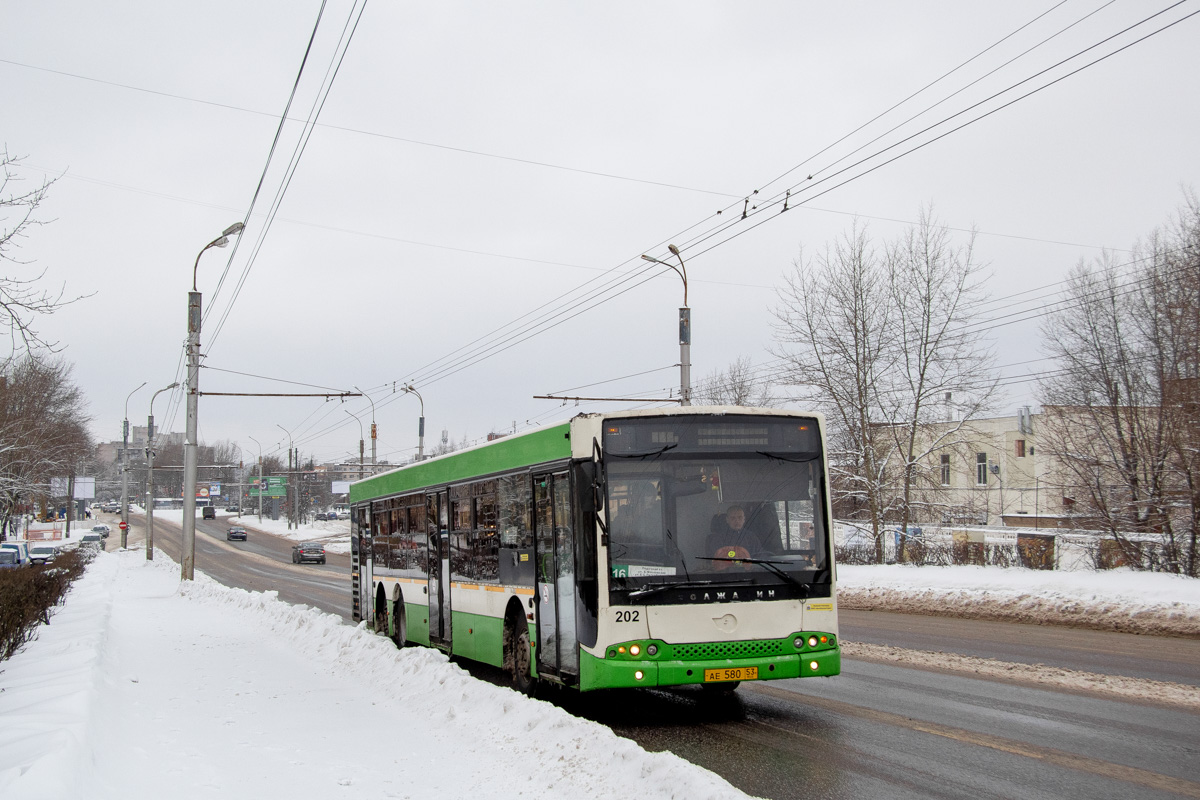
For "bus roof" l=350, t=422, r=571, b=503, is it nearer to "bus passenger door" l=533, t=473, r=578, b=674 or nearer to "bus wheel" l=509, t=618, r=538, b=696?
"bus passenger door" l=533, t=473, r=578, b=674

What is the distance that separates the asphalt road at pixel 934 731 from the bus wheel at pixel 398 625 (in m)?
2.94

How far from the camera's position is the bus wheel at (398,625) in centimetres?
1612

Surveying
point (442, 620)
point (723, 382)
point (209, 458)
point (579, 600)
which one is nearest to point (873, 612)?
point (442, 620)

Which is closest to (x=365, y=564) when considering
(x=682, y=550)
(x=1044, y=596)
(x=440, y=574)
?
(x=440, y=574)

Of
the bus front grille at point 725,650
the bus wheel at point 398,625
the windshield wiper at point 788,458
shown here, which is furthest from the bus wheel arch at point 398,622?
the windshield wiper at point 788,458

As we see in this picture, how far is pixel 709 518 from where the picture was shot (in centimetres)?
887

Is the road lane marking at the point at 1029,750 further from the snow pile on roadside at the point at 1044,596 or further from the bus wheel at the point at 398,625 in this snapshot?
the snow pile on roadside at the point at 1044,596

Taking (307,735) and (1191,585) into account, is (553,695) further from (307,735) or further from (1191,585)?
(1191,585)

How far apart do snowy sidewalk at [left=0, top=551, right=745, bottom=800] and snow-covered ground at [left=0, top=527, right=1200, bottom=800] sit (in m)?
0.02

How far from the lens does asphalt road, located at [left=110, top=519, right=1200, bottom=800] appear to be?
6.53 metres

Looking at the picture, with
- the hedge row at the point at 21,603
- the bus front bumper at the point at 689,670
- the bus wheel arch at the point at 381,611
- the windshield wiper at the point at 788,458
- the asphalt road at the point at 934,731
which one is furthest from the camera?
the bus wheel arch at the point at 381,611

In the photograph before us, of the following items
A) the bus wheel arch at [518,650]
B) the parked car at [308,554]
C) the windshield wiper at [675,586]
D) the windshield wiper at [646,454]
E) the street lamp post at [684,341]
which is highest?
the street lamp post at [684,341]

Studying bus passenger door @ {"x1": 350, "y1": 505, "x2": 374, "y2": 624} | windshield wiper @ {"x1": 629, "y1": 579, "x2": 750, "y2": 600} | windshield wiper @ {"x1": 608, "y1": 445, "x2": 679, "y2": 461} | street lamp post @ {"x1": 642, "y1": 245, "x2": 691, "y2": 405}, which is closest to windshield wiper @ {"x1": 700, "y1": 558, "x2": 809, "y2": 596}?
windshield wiper @ {"x1": 629, "y1": 579, "x2": 750, "y2": 600}

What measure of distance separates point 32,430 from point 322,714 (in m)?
25.1
